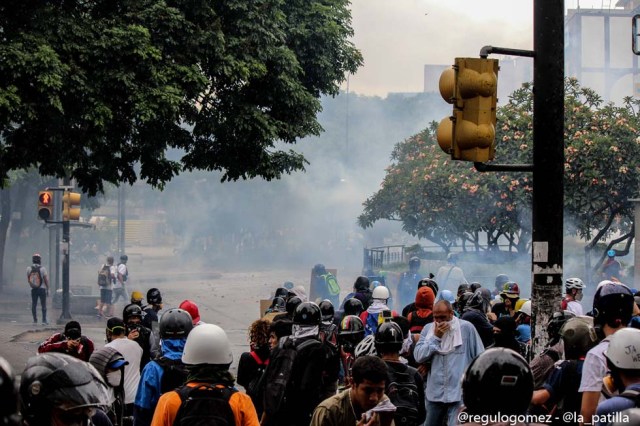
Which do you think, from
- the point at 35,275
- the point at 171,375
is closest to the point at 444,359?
the point at 171,375

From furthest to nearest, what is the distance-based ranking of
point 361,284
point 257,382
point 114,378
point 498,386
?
point 361,284, point 257,382, point 114,378, point 498,386

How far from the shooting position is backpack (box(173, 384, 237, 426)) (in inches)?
177

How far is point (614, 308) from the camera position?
5586mm

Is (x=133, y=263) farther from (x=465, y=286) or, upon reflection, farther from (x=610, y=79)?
(x=465, y=286)

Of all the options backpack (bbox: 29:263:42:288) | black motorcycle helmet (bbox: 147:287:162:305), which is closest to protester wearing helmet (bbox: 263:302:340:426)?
black motorcycle helmet (bbox: 147:287:162:305)

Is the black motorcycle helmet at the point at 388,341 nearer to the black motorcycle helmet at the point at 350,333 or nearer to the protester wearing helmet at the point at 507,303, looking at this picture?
the black motorcycle helmet at the point at 350,333

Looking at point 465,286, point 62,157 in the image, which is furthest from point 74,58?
point 465,286

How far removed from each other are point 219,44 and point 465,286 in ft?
15.6

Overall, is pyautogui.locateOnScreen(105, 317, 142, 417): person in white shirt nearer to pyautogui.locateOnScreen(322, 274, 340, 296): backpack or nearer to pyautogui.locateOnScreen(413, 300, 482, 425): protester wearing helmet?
pyautogui.locateOnScreen(413, 300, 482, 425): protester wearing helmet

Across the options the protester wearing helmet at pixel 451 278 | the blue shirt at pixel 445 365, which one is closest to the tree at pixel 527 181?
the protester wearing helmet at pixel 451 278

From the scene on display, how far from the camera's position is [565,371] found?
5.70 meters

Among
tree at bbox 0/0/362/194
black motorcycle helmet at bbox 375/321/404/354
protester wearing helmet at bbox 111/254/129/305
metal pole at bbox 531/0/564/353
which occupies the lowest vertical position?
protester wearing helmet at bbox 111/254/129/305

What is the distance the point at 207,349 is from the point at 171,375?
191cm

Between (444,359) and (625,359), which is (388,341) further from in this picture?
(625,359)
